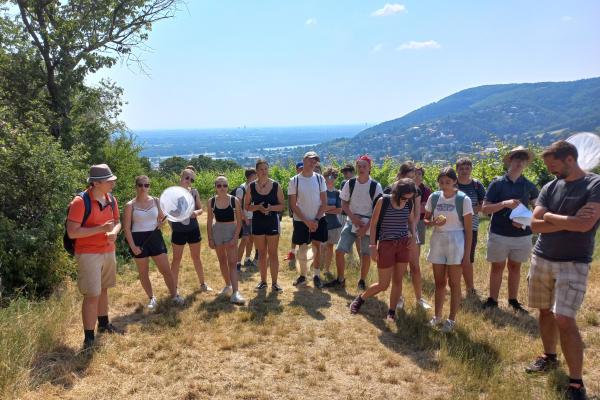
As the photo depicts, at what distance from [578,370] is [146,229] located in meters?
4.86

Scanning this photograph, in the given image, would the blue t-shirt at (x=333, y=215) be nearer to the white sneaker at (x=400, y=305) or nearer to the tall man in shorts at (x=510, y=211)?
the white sneaker at (x=400, y=305)

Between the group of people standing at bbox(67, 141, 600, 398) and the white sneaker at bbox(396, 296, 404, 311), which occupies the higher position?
the group of people standing at bbox(67, 141, 600, 398)

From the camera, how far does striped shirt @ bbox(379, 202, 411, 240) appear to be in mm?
5062

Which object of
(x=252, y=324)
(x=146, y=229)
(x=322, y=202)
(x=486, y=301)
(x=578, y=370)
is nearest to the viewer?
(x=578, y=370)

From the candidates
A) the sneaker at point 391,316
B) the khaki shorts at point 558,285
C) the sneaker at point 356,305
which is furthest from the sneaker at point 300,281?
the khaki shorts at point 558,285

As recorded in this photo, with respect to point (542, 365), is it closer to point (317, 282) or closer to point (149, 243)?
point (317, 282)

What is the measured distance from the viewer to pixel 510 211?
536cm

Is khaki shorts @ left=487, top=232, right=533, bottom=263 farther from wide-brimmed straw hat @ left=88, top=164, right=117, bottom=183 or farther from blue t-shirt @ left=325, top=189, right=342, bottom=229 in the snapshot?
wide-brimmed straw hat @ left=88, top=164, right=117, bottom=183

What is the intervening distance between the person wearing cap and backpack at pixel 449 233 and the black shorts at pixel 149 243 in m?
3.48

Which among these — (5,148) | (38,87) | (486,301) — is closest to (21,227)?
(5,148)

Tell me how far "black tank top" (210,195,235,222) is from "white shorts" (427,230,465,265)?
2.79 m

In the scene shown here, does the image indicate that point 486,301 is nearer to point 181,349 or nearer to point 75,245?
point 181,349

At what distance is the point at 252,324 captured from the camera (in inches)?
202

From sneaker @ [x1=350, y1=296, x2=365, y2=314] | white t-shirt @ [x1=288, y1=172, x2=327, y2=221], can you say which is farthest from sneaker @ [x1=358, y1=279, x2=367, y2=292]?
white t-shirt @ [x1=288, y1=172, x2=327, y2=221]
